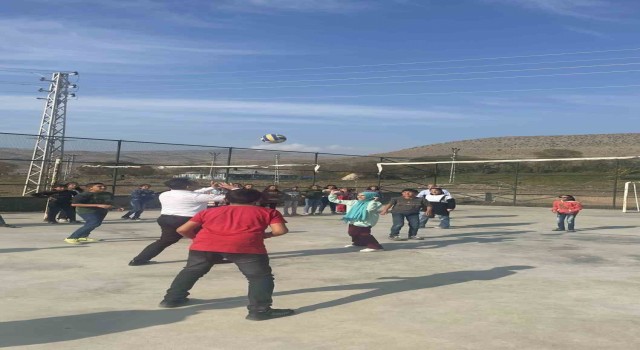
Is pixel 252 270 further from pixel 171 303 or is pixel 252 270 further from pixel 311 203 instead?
pixel 311 203

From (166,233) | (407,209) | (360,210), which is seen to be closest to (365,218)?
(360,210)

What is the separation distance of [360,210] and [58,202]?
883 centimetres

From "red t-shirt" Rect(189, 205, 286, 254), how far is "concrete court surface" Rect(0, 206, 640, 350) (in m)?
0.71

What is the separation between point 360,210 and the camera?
12.4m

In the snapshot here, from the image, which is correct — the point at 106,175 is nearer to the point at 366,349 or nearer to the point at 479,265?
the point at 479,265

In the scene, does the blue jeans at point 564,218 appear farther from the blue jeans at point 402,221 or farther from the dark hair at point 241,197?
the dark hair at point 241,197

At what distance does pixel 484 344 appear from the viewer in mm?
5617

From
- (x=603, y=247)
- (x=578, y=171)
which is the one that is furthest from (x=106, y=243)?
(x=578, y=171)

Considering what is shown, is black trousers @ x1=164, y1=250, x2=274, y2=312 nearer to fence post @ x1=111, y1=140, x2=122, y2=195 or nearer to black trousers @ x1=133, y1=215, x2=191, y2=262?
black trousers @ x1=133, y1=215, x2=191, y2=262

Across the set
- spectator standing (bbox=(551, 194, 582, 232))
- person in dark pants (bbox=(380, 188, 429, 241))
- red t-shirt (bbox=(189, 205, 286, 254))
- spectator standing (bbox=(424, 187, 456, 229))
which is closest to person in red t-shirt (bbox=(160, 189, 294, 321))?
red t-shirt (bbox=(189, 205, 286, 254))

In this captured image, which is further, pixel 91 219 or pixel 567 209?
pixel 567 209

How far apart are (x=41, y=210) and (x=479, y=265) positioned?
52.2 feet

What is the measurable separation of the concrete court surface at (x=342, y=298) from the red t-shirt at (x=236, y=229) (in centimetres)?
71

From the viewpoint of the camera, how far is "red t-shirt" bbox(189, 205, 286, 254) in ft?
21.4
